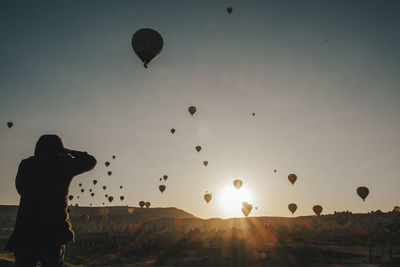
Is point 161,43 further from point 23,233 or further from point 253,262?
point 23,233

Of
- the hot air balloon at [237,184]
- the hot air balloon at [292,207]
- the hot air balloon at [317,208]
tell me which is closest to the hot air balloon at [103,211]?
the hot air balloon at [237,184]

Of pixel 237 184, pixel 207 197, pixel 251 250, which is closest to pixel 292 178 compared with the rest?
pixel 237 184

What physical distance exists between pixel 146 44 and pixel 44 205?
18635 mm

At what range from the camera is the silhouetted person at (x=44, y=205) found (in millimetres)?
3477

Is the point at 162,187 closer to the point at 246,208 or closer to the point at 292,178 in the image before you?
the point at 246,208

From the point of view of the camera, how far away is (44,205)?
11.7 feet

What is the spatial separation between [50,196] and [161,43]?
19.5 metres

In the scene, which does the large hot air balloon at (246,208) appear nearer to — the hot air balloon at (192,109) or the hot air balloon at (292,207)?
the hot air balloon at (292,207)

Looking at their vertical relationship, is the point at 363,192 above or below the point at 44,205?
above

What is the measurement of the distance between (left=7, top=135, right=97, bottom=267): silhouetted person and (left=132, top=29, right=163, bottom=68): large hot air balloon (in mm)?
17400

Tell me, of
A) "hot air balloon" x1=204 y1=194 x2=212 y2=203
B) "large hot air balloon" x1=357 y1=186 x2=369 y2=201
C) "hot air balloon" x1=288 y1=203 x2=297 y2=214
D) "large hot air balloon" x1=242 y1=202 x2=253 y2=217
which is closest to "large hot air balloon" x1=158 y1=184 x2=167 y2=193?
"hot air balloon" x1=204 y1=194 x2=212 y2=203

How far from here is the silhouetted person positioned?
11.4 feet

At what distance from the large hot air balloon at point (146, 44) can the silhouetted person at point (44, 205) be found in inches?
685

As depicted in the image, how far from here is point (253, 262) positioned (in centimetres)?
1959
